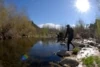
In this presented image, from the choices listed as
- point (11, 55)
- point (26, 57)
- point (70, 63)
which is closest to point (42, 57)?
point (26, 57)

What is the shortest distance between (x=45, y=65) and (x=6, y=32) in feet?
161

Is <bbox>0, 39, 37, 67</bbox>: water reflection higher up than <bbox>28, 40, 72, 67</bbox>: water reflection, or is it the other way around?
<bbox>0, 39, 37, 67</bbox>: water reflection

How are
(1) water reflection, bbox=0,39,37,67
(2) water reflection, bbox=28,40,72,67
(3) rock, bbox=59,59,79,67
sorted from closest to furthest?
(3) rock, bbox=59,59,79,67
(1) water reflection, bbox=0,39,37,67
(2) water reflection, bbox=28,40,72,67

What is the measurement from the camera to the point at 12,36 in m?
64.7

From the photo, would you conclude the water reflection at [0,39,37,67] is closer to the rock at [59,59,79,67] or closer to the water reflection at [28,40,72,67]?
the water reflection at [28,40,72,67]

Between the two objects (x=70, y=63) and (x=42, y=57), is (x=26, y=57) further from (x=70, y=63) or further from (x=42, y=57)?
(x=70, y=63)

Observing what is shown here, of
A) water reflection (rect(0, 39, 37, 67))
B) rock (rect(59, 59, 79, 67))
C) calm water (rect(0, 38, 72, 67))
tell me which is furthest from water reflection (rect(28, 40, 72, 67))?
rock (rect(59, 59, 79, 67))

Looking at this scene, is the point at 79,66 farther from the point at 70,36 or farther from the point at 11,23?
the point at 11,23

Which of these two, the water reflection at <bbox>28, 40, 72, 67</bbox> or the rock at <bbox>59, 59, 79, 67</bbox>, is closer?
the rock at <bbox>59, 59, 79, 67</bbox>

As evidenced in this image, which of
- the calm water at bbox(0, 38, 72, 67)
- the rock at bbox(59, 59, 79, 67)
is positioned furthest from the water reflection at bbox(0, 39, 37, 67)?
the rock at bbox(59, 59, 79, 67)

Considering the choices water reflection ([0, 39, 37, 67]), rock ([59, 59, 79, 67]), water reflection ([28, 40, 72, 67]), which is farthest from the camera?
water reflection ([28, 40, 72, 67])

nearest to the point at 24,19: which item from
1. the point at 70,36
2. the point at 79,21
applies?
the point at 79,21

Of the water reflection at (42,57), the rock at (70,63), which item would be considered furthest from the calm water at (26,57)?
the rock at (70,63)

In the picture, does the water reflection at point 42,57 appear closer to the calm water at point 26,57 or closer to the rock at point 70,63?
the calm water at point 26,57
